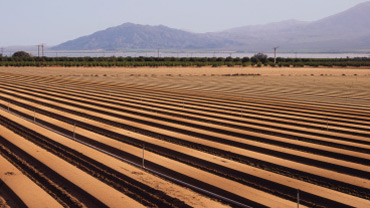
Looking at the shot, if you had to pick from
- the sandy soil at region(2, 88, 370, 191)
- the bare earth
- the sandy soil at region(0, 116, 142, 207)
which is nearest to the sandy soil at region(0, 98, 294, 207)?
the bare earth

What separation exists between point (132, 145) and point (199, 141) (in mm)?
1768

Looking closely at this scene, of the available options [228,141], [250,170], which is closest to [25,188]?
[250,170]

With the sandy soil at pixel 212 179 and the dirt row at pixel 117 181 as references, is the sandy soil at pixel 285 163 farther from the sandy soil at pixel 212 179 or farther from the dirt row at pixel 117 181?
the dirt row at pixel 117 181

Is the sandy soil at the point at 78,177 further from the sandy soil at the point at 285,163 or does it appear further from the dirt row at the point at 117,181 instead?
the sandy soil at the point at 285,163

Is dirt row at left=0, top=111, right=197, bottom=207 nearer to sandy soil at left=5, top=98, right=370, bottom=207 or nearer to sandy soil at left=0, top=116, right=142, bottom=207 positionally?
sandy soil at left=0, top=116, right=142, bottom=207

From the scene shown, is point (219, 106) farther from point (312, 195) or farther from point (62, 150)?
point (312, 195)

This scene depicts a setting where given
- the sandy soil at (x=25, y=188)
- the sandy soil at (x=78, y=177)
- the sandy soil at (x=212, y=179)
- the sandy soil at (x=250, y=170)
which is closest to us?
the sandy soil at (x=25, y=188)

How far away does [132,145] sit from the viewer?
1132cm

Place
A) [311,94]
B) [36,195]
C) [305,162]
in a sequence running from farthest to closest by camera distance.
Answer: [311,94]
[305,162]
[36,195]

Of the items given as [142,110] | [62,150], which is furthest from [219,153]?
[142,110]

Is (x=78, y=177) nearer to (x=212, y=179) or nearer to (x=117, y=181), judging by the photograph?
(x=117, y=181)

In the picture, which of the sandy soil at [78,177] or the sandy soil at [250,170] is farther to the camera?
the sandy soil at [250,170]

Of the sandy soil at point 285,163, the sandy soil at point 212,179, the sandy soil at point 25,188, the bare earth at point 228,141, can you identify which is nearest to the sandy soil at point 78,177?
the bare earth at point 228,141

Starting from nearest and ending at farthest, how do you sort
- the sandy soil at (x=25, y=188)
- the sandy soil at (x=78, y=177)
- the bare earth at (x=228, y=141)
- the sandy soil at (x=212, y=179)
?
the sandy soil at (x=25, y=188) → the sandy soil at (x=78, y=177) → the sandy soil at (x=212, y=179) → the bare earth at (x=228, y=141)
